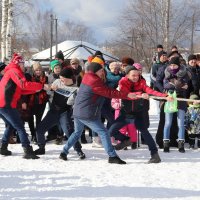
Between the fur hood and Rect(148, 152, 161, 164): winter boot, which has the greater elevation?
the fur hood

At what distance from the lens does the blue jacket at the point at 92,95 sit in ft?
19.0

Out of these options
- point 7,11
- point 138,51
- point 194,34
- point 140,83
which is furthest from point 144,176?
point 138,51

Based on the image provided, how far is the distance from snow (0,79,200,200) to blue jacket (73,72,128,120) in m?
0.78

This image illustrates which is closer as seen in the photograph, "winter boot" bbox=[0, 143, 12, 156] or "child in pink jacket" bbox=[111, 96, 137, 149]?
"winter boot" bbox=[0, 143, 12, 156]

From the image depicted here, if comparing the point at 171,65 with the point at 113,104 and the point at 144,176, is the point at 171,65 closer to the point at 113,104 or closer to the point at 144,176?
the point at 113,104

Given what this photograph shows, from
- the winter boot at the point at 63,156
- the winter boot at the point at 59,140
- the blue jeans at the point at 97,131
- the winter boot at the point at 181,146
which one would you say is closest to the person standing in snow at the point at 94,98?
the blue jeans at the point at 97,131

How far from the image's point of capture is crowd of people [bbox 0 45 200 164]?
5.96m

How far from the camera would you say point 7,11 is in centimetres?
1820

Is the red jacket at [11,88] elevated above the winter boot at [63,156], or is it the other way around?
the red jacket at [11,88]

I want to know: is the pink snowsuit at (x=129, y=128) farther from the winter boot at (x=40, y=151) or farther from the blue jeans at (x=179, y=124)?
the winter boot at (x=40, y=151)

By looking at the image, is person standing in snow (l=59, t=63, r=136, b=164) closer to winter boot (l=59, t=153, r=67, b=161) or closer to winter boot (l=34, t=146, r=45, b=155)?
winter boot (l=59, t=153, r=67, b=161)

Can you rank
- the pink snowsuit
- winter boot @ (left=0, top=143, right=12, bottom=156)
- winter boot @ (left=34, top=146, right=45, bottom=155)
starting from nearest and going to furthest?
winter boot @ (left=0, top=143, right=12, bottom=156)
winter boot @ (left=34, top=146, right=45, bottom=155)
the pink snowsuit

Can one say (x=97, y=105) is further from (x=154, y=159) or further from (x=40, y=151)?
(x=40, y=151)

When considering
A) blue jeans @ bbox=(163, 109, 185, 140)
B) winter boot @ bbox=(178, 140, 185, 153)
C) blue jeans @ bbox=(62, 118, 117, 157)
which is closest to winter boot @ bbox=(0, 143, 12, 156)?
blue jeans @ bbox=(62, 118, 117, 157)
